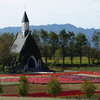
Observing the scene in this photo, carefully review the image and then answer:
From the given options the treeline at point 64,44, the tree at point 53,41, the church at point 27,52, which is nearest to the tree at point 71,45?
the treeline at point 64,44

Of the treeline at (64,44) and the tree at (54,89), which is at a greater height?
the treeline at (64,44)

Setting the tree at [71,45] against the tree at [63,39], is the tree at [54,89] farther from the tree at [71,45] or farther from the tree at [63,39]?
the tree at [63,39]

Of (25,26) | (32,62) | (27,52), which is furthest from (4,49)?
(25,26)

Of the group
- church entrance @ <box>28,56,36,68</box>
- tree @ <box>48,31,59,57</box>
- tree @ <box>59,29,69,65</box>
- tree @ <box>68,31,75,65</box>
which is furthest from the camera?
tree @ <box>48,31,59,57</box>

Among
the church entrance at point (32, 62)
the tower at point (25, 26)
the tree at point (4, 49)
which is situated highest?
the tower at point (25, 26)

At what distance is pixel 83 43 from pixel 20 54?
92.2 feet

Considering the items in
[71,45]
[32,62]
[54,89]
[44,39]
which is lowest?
[32,62]

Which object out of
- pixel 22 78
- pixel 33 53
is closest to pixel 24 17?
pixel 33 53

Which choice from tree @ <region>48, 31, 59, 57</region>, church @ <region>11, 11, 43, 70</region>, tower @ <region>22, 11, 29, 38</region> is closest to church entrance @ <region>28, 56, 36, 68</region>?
church @ <region>11, 11, 43, 70</region>

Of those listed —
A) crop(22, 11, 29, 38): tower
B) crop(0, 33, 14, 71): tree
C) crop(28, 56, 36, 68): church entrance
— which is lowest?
crop(28, 56, 36, 68): church entrance

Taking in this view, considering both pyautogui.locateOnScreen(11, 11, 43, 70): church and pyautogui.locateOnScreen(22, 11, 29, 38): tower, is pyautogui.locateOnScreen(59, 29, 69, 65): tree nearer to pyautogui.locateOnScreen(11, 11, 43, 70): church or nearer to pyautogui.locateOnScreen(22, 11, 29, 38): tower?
pyautogui.locateOnScreen(22, 11, 29, 38): tower

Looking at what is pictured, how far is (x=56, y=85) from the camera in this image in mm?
28906

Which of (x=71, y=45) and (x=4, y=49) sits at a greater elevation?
(x=71, y=45)

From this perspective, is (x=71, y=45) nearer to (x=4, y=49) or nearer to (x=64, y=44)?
(x=64, y=44)
